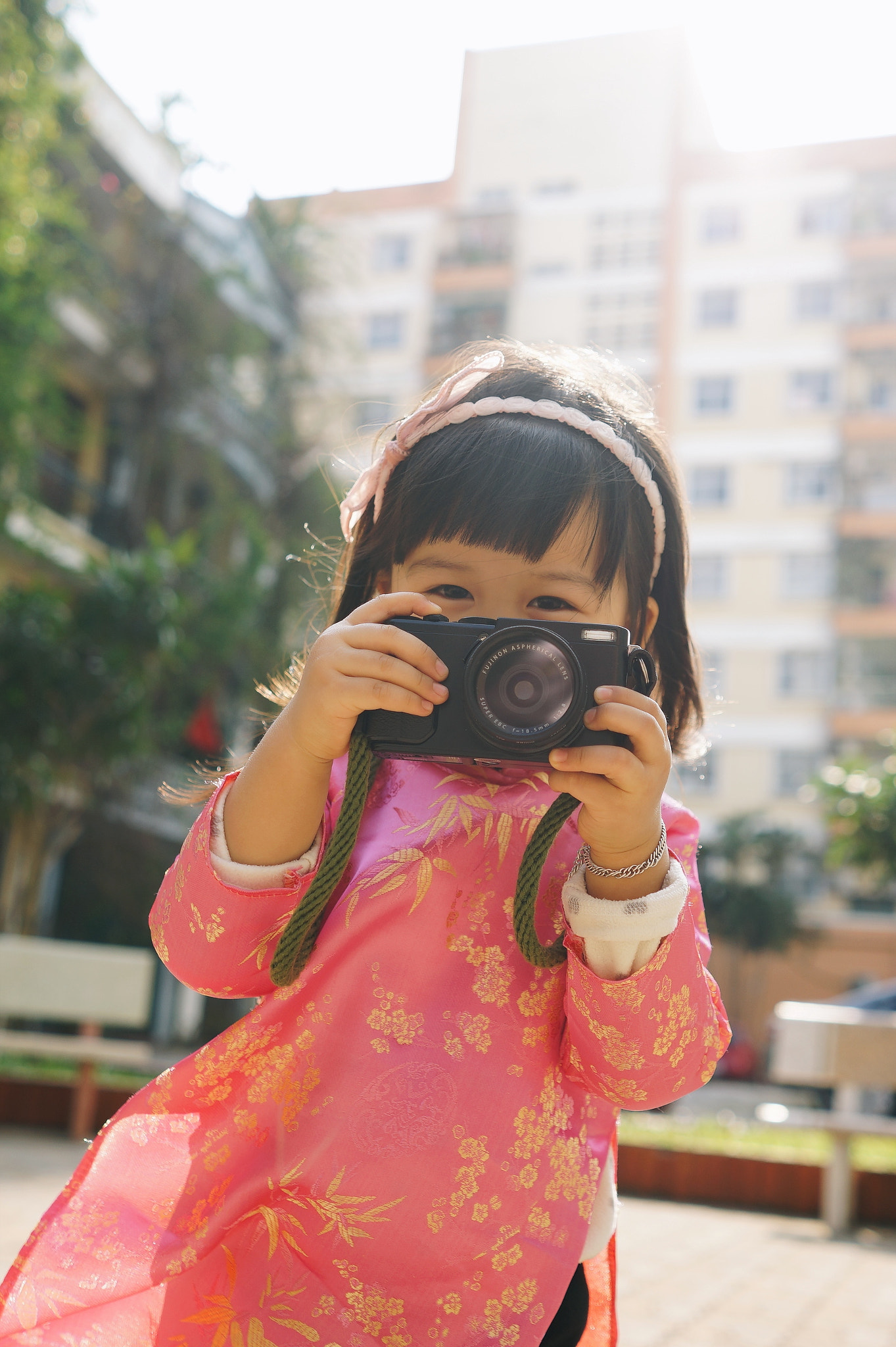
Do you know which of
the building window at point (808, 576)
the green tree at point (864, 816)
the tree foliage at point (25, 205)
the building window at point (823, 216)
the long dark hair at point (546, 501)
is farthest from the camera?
the building window at point (823, 216)

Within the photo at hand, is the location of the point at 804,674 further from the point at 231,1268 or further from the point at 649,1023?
the point at 231,1268

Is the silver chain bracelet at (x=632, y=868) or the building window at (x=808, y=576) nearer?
the silver chain bracelet at (x=632, y=868)

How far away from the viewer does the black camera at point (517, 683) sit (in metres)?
1.21

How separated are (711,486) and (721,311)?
453cm

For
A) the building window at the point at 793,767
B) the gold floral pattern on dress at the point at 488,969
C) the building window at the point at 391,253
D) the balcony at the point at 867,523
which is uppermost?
the building window at the point at 391,253

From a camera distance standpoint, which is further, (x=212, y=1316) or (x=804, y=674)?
(x=804, y=674)

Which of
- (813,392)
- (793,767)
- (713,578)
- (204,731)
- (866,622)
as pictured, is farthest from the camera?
(813,392)

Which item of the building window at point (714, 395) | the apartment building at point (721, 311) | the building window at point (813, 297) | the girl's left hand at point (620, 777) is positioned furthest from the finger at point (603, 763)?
the building window at point (813, 297)

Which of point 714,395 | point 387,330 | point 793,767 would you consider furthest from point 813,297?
point 793,767

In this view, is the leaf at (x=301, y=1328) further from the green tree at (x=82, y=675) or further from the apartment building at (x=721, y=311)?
the apartment building at (x=721, y=311)

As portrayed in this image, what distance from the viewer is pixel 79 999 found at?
20.2ft

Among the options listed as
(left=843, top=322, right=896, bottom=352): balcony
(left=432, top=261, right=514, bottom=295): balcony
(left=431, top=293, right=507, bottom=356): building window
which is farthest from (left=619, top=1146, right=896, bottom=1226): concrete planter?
(left=432, top=261, right=514, bottom=295): balcony

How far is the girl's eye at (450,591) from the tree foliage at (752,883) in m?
23.5

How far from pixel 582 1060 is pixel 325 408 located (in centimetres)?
1741
